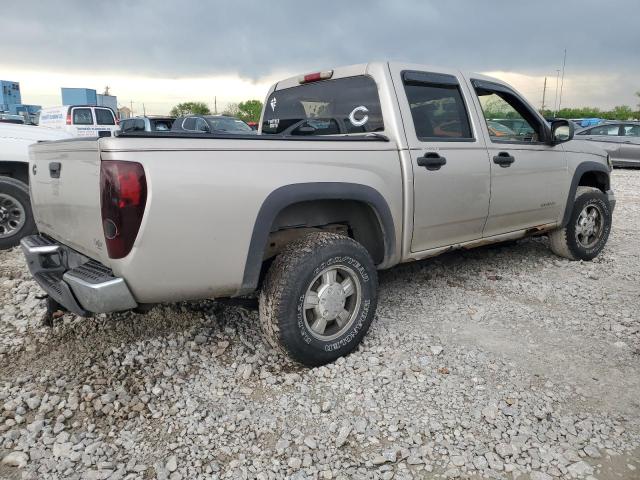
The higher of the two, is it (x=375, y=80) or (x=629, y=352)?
(x=375, y=80)

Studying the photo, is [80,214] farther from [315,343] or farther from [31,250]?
[315,343]

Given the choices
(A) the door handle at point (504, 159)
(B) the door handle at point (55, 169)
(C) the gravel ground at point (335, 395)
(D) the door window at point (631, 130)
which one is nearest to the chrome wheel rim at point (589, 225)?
(C) the gravel ground at point (335, 395)

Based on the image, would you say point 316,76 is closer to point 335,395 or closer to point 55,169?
point 55,169

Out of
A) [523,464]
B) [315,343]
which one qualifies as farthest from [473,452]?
[315,343]

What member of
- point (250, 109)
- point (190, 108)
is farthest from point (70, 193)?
point (190, 108)

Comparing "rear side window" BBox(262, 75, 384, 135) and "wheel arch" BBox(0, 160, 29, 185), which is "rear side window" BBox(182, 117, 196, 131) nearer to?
"wheel arch" BBox(0, 160, 29, 185)

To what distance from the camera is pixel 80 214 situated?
2.60m

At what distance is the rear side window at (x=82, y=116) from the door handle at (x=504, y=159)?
54.5 feet

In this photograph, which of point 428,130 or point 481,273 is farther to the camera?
point 481,273

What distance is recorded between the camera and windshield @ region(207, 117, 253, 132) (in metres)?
14.5

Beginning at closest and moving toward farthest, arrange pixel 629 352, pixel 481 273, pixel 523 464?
pixel 523 464
pixel 629 352
pixel 481 273

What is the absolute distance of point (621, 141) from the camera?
14281 millimetres

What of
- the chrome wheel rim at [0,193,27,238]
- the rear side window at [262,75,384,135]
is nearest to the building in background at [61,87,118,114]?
the chrome wheel rim at [0,193,27,238]

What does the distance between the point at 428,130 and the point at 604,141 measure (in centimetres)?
1354
